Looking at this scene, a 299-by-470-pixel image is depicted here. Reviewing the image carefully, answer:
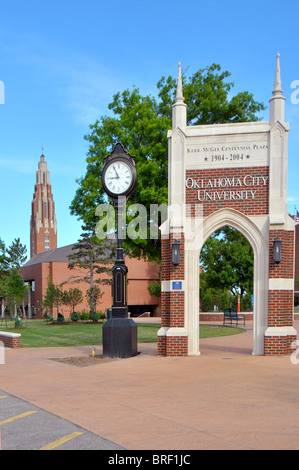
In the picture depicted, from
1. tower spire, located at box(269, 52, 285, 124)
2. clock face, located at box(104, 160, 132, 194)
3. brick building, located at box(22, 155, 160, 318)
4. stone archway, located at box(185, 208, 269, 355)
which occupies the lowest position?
brick building, located at box(22, 155, 160, 318)

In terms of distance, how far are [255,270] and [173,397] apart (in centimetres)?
613

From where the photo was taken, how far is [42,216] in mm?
148625

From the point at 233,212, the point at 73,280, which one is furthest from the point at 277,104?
the point at 73,280

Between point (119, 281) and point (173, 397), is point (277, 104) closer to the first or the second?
point (119, 281)

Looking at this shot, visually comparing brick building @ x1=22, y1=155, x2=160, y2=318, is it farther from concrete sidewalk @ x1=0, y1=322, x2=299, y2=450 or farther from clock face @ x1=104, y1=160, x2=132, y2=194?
concrete sidewalk @ x1=0, y1=322, x2=299, y2=450

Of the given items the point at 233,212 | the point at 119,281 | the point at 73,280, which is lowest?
the point at 73,280

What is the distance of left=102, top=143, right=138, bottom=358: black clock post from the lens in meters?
13.0

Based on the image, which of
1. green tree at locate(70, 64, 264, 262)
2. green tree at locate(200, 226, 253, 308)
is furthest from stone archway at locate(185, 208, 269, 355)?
green tree at locate(200, 226, 253, 308)

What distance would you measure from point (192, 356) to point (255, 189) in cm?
504

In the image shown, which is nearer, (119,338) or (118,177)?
(119,338)

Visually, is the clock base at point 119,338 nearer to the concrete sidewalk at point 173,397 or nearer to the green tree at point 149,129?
the concrete sidewalk at point 173,397

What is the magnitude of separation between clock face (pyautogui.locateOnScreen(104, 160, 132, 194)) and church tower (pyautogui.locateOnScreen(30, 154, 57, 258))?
135453 millimetres

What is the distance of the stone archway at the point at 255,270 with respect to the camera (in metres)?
13.2

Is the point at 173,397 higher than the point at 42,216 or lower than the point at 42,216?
lower
